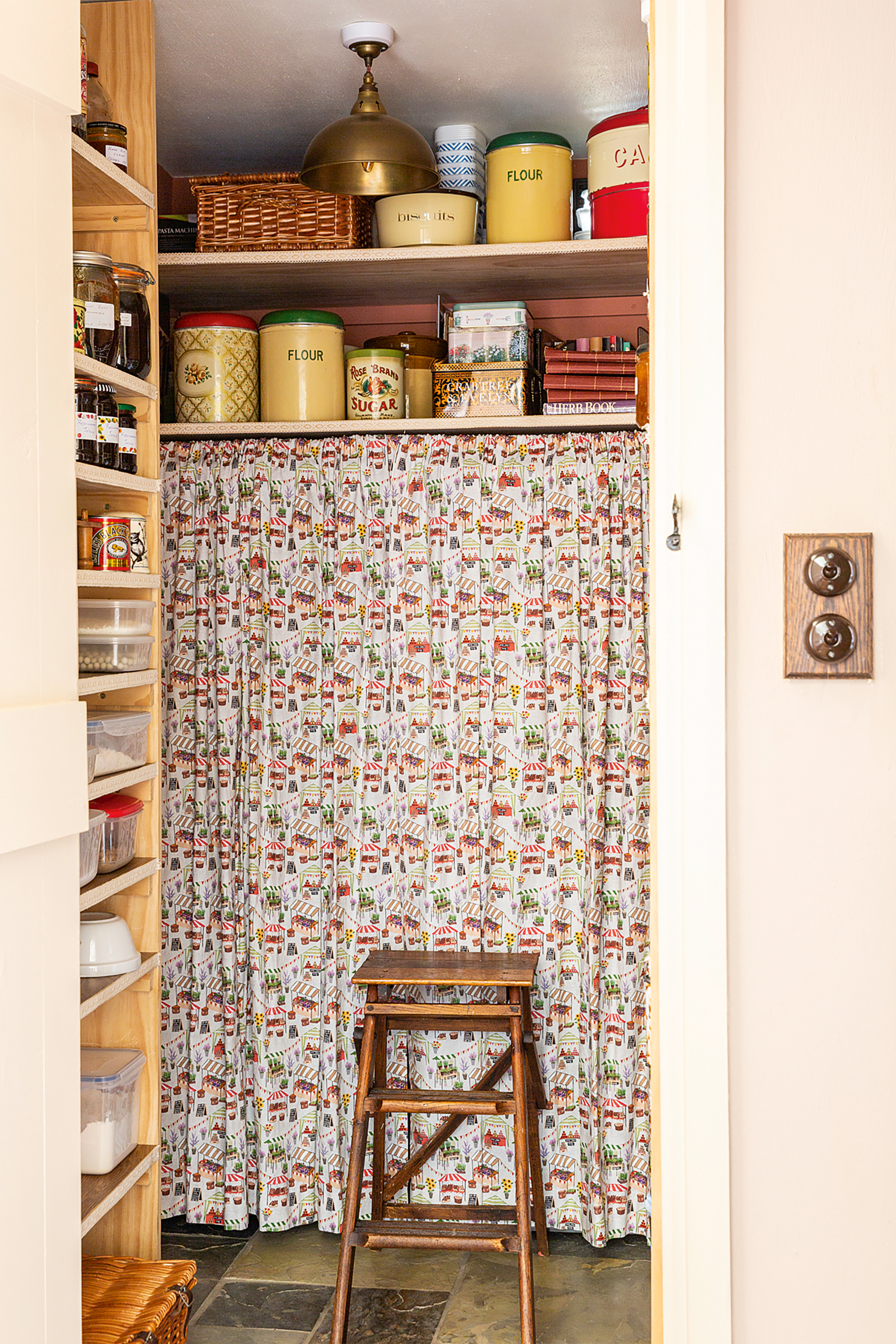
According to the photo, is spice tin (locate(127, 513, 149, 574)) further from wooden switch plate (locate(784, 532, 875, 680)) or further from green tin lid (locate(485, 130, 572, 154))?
wooden switch plate (locate(784, 532, 875, 680))

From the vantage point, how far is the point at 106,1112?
2170 millimetres

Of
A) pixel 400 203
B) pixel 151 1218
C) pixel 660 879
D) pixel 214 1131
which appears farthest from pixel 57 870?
pixel 400 203

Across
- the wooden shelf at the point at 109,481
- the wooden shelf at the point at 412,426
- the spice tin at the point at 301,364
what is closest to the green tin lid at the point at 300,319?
the spice tin at the point at 301,364

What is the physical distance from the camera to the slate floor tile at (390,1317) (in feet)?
8.32

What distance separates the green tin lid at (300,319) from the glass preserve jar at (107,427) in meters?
0.87

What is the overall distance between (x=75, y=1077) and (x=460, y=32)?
220cm

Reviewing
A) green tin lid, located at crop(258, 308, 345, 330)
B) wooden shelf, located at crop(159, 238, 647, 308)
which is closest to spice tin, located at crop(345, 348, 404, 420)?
green tin lid, located at crop(258, 308, 345, 330)

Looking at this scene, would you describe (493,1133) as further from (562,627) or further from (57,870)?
(57,870)

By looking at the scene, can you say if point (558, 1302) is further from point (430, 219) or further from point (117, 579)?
point (430, 219)

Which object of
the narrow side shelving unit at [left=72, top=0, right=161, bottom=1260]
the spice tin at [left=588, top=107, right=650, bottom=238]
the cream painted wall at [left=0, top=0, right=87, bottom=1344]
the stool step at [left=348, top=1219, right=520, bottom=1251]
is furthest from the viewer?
the spice tin at [left=588, top=107, right=650, bottom=238]

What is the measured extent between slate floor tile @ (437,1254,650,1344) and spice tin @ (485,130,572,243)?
249 cm

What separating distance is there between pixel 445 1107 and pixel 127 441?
1.55 m

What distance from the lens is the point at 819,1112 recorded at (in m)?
1.04

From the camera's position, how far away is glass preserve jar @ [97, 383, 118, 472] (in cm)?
209
